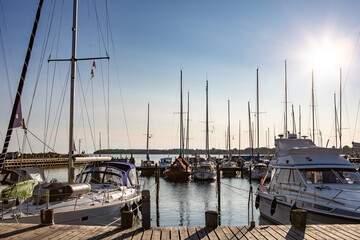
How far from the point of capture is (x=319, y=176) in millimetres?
16625

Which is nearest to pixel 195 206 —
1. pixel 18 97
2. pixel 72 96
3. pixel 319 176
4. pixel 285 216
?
pixel 285 216

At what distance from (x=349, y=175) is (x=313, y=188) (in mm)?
2732

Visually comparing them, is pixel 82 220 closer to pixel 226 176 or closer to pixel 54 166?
pixel 226 176

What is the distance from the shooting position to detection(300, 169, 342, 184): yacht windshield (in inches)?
647

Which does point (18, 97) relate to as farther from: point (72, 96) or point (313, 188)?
point (313, 188)

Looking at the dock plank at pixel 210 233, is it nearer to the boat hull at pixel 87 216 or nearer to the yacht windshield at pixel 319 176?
the boat hull at pixel 87 216

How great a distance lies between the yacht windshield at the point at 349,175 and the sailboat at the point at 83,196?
11131mm

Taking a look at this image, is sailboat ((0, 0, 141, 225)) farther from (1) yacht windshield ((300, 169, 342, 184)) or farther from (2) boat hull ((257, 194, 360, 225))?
(1) yacht windshield ((300, 169, 342, 184))

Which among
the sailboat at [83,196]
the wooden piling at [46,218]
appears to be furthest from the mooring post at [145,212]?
the sailboat at [83,196]

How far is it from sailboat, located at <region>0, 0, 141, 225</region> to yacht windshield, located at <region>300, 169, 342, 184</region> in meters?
9.41

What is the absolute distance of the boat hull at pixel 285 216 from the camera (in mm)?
13094

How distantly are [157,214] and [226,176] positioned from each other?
34.8 meters

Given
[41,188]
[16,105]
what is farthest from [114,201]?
[16,105]

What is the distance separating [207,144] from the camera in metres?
58.1
